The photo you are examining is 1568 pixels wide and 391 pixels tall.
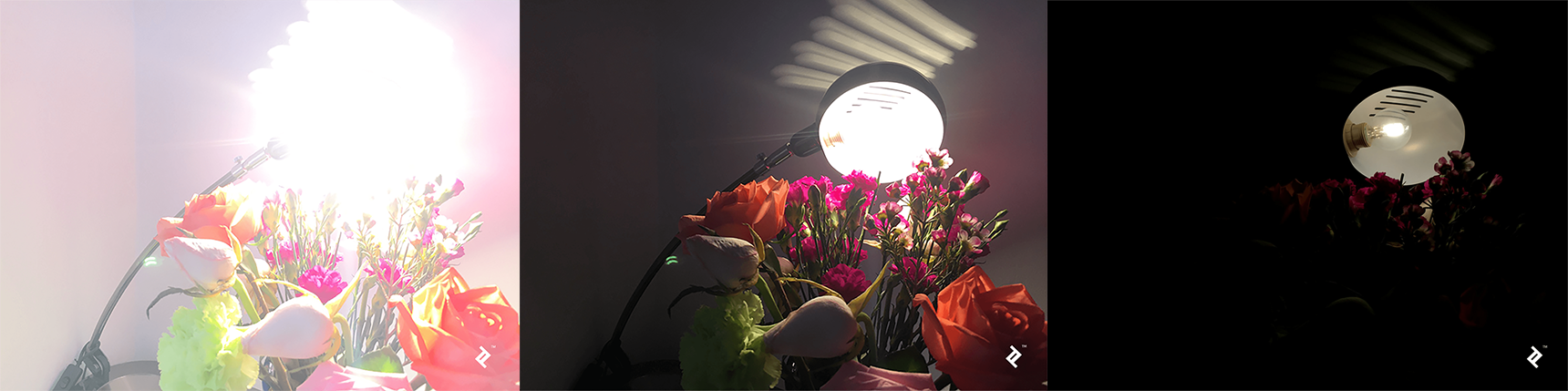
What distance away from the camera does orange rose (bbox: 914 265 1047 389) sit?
0.46 m

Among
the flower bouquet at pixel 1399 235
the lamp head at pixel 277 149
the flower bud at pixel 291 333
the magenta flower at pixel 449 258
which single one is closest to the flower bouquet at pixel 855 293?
the flower bouquet at pixel 1399 235

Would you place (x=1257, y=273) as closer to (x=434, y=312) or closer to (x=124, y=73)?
(x=434, y=312)

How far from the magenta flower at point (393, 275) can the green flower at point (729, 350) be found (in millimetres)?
392

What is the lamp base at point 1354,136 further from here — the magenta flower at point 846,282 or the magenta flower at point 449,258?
the magenta flower at point 449,258

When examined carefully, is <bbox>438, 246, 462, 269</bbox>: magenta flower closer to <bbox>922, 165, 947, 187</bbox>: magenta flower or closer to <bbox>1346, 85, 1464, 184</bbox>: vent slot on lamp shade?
<bbox>922, 165, 947, 187</bbox>: magenta flower

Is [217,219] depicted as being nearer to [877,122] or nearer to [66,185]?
[66,185]

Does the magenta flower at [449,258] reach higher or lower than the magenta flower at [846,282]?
lower

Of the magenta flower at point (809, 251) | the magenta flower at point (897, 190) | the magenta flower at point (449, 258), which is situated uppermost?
the magenta flower at point (897, 190)

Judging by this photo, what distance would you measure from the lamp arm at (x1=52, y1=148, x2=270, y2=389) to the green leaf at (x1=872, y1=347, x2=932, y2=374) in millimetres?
737

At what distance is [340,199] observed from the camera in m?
0.67

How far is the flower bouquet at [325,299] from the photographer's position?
0.62 meters

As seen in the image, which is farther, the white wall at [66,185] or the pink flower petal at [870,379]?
the white wall at [66,185]

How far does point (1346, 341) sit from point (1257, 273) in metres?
0.09

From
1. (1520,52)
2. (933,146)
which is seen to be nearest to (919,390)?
(933,146)
